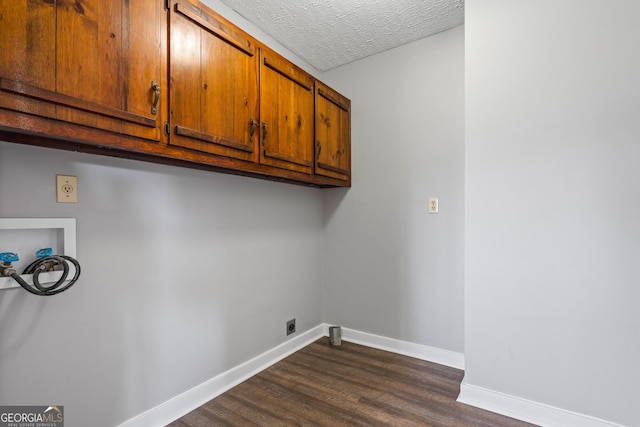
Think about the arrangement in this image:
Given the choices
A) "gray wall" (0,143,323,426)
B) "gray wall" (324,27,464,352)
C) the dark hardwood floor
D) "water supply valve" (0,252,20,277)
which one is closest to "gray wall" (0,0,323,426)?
"gray wall" (0,143,323,426)

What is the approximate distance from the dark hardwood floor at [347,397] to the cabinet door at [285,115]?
1.47 m

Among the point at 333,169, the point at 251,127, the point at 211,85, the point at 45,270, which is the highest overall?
the point at 211,85

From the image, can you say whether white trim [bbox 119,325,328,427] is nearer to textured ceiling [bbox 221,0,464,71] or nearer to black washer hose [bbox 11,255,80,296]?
black washer hose [bbox 11,255,80,296]

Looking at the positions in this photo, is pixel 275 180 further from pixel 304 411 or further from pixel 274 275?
pixel 304 411

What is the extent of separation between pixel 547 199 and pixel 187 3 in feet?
6.89

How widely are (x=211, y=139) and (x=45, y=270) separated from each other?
2.91 feet

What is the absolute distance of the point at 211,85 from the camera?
154cm

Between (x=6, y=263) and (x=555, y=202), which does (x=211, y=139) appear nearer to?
(x=6, y=263)

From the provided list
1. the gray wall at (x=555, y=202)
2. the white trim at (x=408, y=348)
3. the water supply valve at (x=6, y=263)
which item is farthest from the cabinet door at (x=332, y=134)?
the water supply valve at (x=6, y=263)

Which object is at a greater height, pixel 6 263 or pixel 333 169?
pixel 333 169

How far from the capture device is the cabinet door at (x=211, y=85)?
55.1 inches

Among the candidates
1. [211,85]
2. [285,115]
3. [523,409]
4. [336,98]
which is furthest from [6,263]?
[523,409]

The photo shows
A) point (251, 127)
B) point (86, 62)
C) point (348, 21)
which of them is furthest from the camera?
point (348, 21)

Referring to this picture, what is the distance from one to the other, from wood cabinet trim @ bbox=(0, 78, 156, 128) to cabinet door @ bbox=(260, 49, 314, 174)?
0.71 metres
